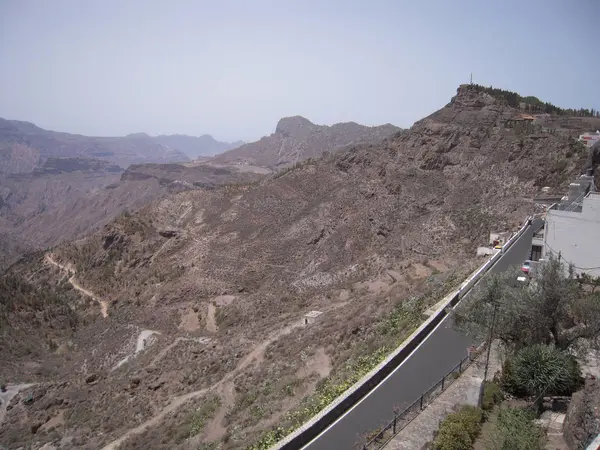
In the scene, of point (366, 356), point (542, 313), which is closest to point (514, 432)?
point (542, 313)

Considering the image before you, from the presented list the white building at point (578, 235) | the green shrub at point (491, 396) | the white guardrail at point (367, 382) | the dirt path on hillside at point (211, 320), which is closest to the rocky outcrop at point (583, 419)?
the green shrub at point (491, 396)

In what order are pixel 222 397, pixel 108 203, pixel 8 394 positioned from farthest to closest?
pixel 108 203 < pixel 8 394 < pixel 222 397

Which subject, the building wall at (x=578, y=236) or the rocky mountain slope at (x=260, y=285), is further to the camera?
the rocky mountain slope at (x=260, y=285)

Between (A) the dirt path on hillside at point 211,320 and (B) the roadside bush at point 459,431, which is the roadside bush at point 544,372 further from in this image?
(A) the dirt path on hillside at point 211,320

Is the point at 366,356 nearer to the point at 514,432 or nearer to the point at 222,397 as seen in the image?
the point at 514,432

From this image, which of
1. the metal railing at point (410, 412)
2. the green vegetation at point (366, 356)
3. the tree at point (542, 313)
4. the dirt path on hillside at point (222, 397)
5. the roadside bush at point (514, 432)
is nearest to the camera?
the roadside bush at point (514, 432)

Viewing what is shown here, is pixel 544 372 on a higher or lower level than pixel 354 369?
higher
